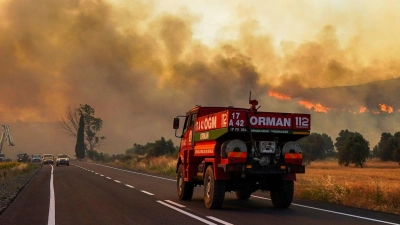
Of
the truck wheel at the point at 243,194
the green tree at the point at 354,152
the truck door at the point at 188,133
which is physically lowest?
the truck wheel at the point at 243,194

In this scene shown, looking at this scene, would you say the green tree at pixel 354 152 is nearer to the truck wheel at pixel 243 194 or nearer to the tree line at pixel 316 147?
the tree line at pixel 316 147

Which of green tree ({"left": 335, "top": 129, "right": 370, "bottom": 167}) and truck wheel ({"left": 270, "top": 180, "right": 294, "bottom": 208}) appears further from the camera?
green tree ({"left": 335, "top": 129, "right": 370, "bottom": 167})

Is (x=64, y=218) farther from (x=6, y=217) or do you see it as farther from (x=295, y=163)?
(x=295, y=163)

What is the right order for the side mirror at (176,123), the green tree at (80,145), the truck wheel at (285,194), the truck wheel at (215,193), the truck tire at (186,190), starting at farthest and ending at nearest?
the green tree at (80,145) → the side mirror at (176,123) → the truck tire at (186,190) → the truck wheel at (285,194) → the truck wheel at (215,193)

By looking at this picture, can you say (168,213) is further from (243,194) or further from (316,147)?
(316,147)

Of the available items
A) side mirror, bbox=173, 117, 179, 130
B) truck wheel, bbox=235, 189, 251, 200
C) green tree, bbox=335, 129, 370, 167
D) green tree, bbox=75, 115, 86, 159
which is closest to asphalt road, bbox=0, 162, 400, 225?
truck wheel, bbox=235, 189, 251, 200

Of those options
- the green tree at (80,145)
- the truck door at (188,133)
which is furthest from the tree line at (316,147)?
the truck door at (188,133)

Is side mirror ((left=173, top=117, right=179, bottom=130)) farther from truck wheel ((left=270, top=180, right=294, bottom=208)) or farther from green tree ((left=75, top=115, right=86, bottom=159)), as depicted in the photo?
green tree ((left=75, top=115, right=86, bottom=159))

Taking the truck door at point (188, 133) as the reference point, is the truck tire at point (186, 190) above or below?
below

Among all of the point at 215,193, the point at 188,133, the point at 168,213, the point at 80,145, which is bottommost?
the point at 168,213

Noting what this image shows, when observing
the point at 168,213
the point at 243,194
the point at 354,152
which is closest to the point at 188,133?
the point at 243,194

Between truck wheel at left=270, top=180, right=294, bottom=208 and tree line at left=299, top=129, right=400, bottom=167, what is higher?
tree line at left=299, top=129, right=400, bottom=167

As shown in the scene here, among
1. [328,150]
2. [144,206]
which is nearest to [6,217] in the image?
[144,206]

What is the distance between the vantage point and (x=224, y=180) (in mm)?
14148
